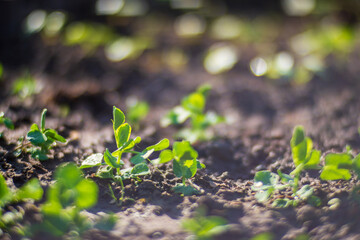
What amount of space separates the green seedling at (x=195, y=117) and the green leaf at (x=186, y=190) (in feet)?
1.39

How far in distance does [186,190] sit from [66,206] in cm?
40

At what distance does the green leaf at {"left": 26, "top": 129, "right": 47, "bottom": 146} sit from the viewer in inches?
52.6

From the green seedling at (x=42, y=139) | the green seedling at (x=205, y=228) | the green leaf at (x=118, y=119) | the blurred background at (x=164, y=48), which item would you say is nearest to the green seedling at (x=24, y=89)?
the blurred background at (x=164, y=48)

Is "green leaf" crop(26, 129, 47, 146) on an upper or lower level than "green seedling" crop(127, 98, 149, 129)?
lower

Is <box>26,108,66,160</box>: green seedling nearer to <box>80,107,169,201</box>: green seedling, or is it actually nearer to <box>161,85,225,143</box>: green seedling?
<box>80,107,169,201</box>: green seedling

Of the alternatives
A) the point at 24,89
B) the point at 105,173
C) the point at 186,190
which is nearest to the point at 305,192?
the point at 186,190

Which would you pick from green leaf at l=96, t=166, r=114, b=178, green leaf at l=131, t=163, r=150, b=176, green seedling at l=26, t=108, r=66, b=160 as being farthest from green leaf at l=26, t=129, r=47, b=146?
green leaf at l=131, t=163, r=150, b=176

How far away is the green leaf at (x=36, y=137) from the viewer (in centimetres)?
134

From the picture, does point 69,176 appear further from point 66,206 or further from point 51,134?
point 51,134

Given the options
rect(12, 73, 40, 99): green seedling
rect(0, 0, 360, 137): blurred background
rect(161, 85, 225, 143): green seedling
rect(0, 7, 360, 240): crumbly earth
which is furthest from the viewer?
rect(0, 0, 360, 137): blurred background

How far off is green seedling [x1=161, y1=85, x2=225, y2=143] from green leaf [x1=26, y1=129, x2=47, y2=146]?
2.00 feet

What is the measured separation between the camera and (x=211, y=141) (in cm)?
176

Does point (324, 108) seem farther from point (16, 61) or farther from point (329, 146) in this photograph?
point (16, 61)

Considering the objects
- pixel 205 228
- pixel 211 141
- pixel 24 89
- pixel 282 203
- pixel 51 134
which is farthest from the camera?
pixel 24 89
